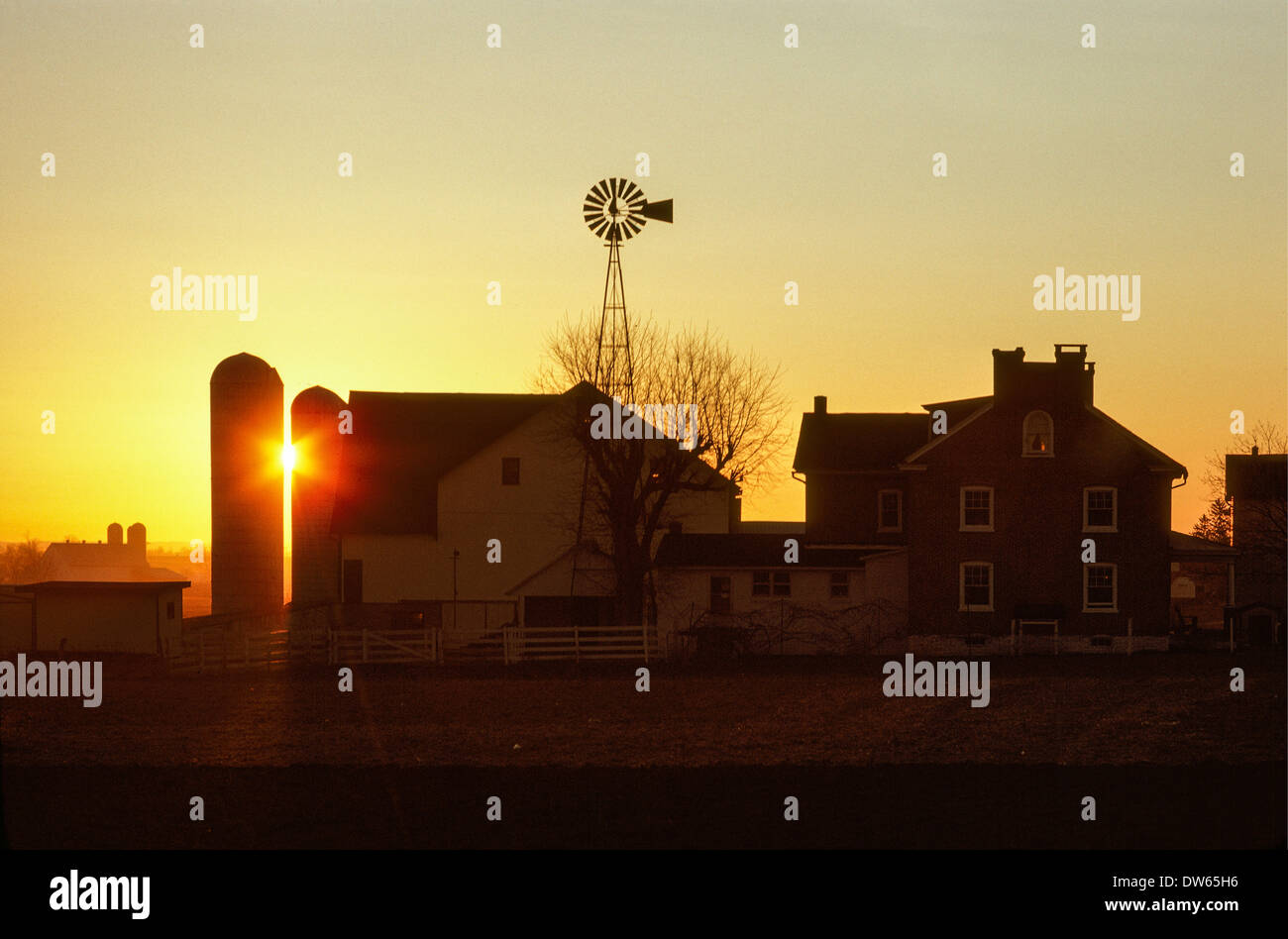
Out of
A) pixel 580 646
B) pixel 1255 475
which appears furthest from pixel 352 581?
pixel 1255 475

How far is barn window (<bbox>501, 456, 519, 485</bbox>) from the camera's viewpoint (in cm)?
5241

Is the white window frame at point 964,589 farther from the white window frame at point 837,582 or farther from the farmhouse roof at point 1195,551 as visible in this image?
the farmhouse roof at point 1195,551

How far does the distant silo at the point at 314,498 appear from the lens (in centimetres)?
5575

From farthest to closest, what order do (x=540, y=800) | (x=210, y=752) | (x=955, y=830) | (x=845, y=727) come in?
(x=845, y=727), (x=210, y=752), (x=540, y=800), (x=955, y=830)

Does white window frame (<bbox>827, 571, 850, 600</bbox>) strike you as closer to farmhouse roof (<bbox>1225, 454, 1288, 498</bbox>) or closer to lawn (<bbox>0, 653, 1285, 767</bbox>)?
lawn (<bbox>0, 653, 1285, 767</bbox>)

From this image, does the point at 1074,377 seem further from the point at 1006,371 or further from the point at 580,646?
the point at 580,646

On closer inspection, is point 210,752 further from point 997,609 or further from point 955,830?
point 997,609

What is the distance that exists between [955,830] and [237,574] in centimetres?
4447

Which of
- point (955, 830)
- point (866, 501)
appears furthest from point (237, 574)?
point (955, 830)

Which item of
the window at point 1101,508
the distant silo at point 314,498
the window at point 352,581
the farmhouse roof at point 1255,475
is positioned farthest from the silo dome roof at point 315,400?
the farmhouse roof at point 1255,475

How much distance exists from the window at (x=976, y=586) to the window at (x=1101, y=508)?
3711 millimetres
